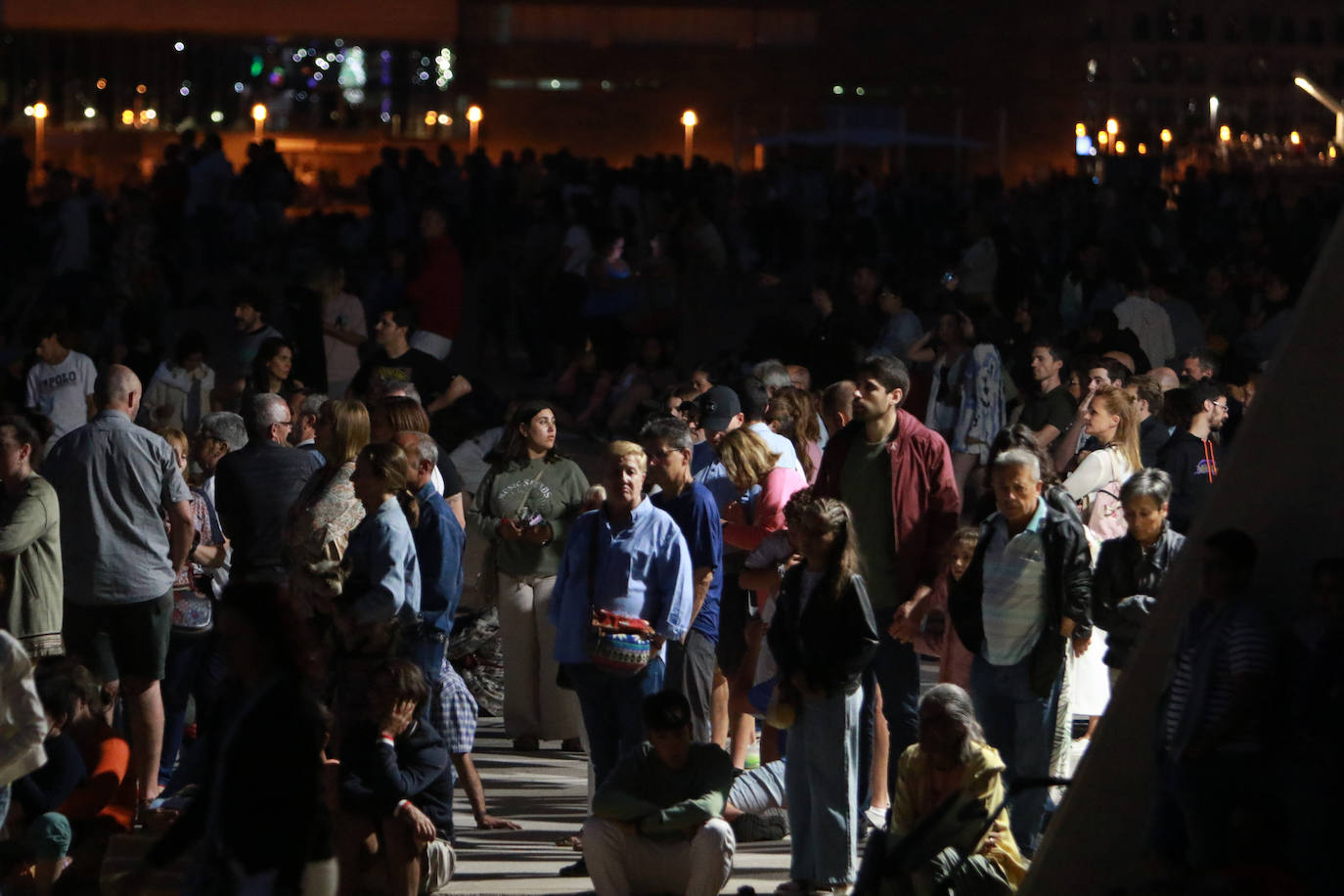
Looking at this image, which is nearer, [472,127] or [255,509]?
[255,509]

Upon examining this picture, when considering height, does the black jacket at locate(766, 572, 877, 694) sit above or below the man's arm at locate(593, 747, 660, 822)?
above

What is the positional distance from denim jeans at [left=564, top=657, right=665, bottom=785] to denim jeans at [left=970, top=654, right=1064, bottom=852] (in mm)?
1187

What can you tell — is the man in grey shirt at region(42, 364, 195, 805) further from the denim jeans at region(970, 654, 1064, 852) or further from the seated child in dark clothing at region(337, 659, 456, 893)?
the denim jeans at region(970, 654, 1064, 852)

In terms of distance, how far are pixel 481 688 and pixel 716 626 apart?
2159 millimetres

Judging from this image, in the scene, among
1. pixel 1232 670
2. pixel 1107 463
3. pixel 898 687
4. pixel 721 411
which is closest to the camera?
pixel 1232 670

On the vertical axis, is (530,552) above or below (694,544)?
below

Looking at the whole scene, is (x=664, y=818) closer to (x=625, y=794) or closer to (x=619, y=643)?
(x=625, y=794)

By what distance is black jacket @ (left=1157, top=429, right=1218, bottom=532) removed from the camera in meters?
9.54

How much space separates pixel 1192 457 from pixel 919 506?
2192 millimetres

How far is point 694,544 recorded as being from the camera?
812 cm

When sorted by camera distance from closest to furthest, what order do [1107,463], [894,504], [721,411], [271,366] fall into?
[894,504], [1107,463], [721,411], [271,366]

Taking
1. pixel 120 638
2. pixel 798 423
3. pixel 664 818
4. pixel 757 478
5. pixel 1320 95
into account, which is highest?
pixel 1320 95

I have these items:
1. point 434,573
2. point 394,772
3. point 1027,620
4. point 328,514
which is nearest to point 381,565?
point 434,573

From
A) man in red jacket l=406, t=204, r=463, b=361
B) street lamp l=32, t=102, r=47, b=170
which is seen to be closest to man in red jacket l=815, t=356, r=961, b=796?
man in red jacket l=406, t=204, r=463, b=361
